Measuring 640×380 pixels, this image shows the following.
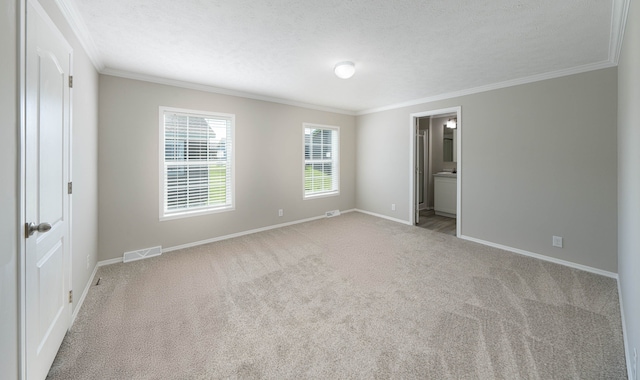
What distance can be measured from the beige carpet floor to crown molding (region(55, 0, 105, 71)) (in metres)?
2.40

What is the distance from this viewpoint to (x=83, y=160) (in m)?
2.44

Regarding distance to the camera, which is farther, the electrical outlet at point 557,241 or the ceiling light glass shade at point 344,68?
the electrical outlet at point 557,241

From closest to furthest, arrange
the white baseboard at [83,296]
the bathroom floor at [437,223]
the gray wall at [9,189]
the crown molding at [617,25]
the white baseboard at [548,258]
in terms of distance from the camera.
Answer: the gray wall at [9,189]
the crown molding at [617,25]
the white baseboard at [83,296]
the white baseboard at [548,258]
the bathroom floor at [437,223]

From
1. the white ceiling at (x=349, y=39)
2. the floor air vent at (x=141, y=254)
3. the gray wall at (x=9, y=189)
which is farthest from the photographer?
the floor air vent at (x=141, y=254)

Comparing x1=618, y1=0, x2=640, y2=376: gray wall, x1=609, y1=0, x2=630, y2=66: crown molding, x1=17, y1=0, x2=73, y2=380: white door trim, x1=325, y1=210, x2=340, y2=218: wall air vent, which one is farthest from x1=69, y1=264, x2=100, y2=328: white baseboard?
x1=609, y1=0, x2=630, y2=66: crown molding

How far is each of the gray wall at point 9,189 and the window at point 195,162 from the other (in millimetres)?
2524

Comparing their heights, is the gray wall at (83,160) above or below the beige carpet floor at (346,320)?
above

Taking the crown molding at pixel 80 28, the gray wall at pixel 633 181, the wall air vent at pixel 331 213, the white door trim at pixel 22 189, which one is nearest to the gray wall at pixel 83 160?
the crown molding at pixel 80 28

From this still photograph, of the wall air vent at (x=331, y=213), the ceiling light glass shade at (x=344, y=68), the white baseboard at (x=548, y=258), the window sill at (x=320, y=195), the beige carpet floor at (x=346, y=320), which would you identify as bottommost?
the beige carpet floor at (x=346, y=320)

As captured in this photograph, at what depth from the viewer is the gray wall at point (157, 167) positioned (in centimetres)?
319

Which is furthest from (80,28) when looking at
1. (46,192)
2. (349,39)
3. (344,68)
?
(344,68)

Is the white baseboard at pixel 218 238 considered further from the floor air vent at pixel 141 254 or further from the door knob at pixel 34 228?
the door knob at pixel 34 228

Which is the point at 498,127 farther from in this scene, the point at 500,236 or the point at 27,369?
the point at 27,369

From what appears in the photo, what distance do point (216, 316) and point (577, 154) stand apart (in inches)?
172
